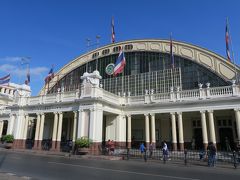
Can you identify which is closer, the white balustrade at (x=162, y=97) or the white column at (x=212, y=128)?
the white column at (x=212, y=128)

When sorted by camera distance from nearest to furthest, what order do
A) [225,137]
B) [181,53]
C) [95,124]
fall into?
[95,124] < [225,137] < [181,53]

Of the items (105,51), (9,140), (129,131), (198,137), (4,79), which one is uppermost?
(105,51)

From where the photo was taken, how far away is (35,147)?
30906 mm

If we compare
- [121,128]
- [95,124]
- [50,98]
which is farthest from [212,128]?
[50,98]

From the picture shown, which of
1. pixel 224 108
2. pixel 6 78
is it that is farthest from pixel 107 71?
pixel 224 108

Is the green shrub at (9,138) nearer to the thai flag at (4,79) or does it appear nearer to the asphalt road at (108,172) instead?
the thai flag at (4,79)

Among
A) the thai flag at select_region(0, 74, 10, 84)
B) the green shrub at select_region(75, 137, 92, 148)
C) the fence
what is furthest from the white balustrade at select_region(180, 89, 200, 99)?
the thai flag at select_region(0, 74, 10, 84)

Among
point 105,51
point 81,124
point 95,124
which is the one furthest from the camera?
point 105,51

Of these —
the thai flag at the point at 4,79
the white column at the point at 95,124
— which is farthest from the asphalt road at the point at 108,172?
the thai flag at the point at 4,79

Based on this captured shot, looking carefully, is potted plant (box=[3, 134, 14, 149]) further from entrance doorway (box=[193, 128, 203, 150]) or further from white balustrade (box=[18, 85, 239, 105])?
entrance doorway (box=[193, 128, 203, 150])

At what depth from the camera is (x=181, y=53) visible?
119ft

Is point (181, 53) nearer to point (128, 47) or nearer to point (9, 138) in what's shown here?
point (128, 47)

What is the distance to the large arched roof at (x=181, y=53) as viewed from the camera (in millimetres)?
32625

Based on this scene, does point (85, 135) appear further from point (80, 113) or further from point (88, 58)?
point (88, 58)
